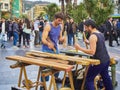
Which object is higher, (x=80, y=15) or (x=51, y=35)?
(x=51, y=35)

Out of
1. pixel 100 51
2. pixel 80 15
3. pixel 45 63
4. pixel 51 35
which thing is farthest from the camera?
pixel 80 15

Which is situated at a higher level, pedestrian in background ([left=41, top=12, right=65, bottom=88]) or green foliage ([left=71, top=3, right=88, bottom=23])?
pedestrian in background ([left=41, top=12, right=65, bottom=88])

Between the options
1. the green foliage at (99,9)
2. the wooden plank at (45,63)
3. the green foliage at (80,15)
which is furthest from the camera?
the green foliage at (80,15)

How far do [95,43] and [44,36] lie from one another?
1357mm

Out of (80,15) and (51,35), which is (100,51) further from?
(80,15)

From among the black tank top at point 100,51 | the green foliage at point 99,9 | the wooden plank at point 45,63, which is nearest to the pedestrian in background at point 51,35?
the wooden plank at point 45,63

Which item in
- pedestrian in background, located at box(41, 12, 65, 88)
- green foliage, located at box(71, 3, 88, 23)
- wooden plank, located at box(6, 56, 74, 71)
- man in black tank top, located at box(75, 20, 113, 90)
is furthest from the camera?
green foliage, located at box(71, 3, 88, 23)

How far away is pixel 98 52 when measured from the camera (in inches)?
288

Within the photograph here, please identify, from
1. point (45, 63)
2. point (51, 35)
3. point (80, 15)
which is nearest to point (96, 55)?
point (45, 63)

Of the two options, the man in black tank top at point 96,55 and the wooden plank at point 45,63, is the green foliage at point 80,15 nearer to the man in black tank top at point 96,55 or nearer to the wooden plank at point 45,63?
the wooden plank at point 45,63

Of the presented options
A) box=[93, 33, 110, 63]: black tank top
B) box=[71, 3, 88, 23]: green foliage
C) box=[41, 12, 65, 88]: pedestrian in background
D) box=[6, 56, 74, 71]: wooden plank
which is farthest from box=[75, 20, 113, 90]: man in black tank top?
box=[71, 3, 88, 23]: green foliage

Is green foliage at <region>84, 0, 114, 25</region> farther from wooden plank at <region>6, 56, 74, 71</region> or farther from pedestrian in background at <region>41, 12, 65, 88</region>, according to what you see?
wooden plank at <region>6, 56, 74, 71</region>

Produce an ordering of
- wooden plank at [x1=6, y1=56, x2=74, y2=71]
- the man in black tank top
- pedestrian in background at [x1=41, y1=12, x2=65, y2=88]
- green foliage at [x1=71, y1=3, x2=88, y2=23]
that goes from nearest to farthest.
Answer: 1. wooden plank at [x1=6, y1=56, x2=74, y2=71]
2. the man in black tank top
3. pedestrian in background at [x1=41, y1=12, x2=65, y2=88]
4. green foliage at [x1=71, y1=3, x2=88, y2=23]

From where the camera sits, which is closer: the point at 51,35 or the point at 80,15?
the point at 51,35
